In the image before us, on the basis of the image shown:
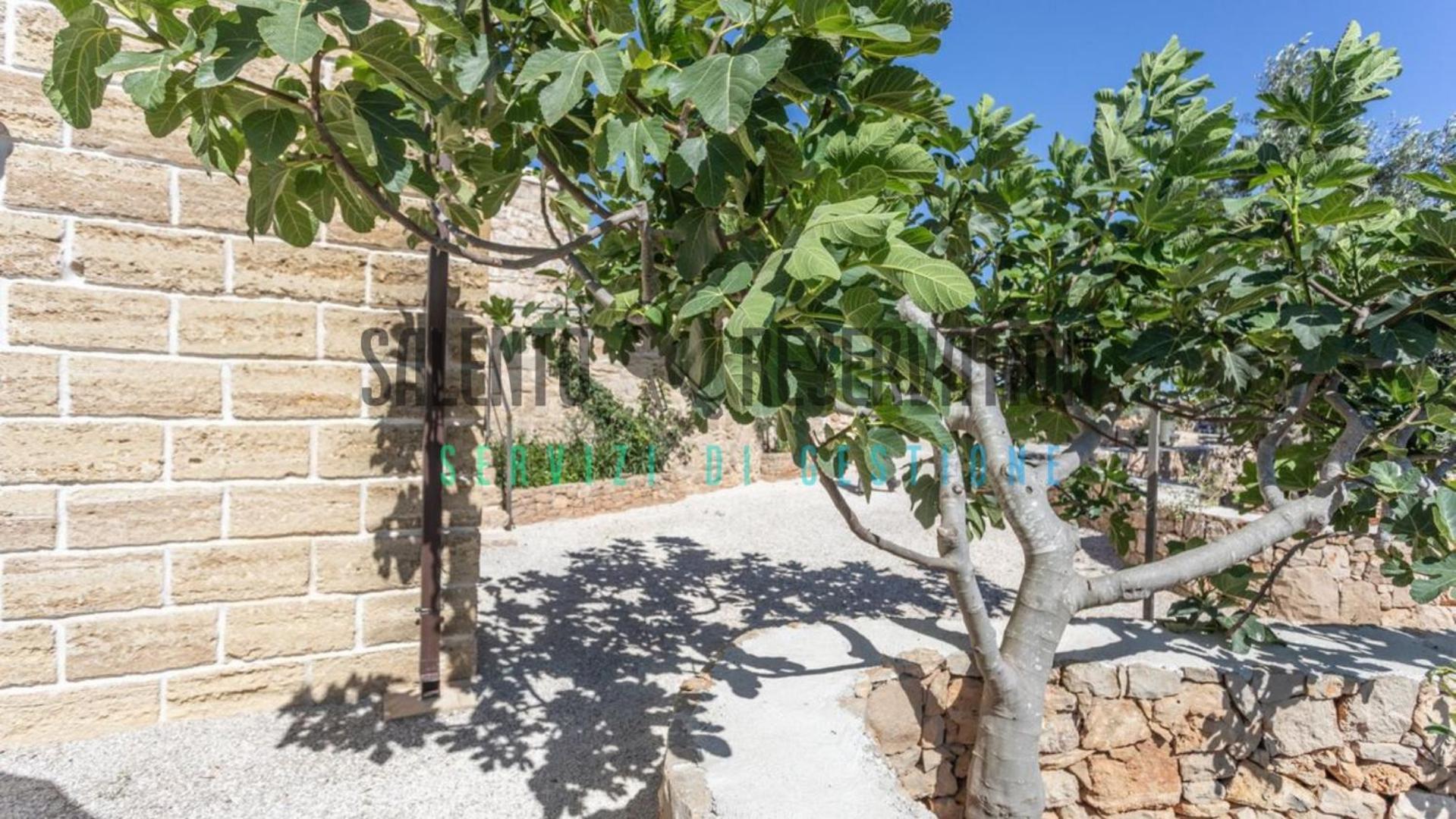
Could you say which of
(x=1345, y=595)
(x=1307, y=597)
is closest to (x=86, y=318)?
(x=1307, y=597)

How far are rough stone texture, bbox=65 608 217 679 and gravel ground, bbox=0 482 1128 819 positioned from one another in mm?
337

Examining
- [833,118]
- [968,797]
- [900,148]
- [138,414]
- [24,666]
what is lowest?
[968,797]

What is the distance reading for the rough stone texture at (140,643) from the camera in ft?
11.1

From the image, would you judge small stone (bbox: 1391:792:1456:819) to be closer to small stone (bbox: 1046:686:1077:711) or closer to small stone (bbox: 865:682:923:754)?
small stone (bbox: 1046:686:1077:711)

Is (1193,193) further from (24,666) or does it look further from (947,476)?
(24,666)

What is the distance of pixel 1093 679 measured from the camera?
3918 mm

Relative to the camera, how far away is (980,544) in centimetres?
1017

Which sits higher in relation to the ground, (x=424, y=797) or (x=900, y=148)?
(x=900, y=148)

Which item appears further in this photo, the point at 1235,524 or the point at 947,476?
the point at 1235,524

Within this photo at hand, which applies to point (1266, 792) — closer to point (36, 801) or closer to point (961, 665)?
point (961, 665)

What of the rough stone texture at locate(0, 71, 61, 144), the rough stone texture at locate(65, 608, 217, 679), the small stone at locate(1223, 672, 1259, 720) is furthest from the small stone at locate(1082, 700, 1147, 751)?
the rough stone texture at locate(0, 71, 61, 144)

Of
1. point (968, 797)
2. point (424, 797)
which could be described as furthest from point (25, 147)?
point (968, 797)

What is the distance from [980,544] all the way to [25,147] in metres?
10.5

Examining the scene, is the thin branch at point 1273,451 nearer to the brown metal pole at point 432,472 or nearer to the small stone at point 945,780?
the small stone at point 945,780
